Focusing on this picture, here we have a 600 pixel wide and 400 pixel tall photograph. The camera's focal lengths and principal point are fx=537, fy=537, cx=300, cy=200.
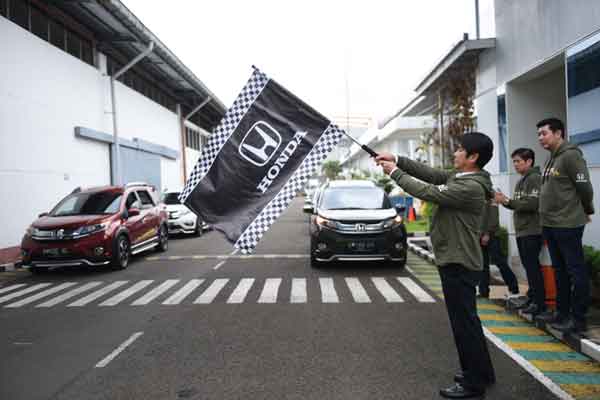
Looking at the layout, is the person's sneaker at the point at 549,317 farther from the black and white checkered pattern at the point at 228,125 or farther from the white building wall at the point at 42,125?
the white building wall at the point at 42,125

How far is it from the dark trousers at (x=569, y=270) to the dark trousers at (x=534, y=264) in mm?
516

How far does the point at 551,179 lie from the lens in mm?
5770

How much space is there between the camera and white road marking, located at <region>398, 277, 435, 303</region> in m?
8.12

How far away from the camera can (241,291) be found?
8.92m

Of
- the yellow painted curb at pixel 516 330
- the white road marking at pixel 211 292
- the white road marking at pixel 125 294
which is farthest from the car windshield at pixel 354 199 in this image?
the yellow painted curb at pixel 516 330

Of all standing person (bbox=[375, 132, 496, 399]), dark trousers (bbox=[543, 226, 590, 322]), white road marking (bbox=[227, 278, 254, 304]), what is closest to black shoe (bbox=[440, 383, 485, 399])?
standing person (bbox=[375, 132, 496, 399])

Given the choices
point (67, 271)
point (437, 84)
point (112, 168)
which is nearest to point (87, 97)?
point (112, 168)

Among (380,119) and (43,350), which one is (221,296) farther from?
(380,119)

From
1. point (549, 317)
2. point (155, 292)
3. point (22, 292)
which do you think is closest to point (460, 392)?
point (549, 317)

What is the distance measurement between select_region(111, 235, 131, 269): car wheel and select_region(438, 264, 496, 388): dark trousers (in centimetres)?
885

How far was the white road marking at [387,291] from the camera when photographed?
26.6ft

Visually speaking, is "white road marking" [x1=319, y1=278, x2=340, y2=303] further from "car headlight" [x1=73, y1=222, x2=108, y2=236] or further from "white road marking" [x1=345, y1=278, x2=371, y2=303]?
"car headlight" [x1=73, y1=222, x2=108, y2=236]

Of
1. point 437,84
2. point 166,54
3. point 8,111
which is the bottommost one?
point 8,111

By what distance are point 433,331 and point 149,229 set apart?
381 inches
